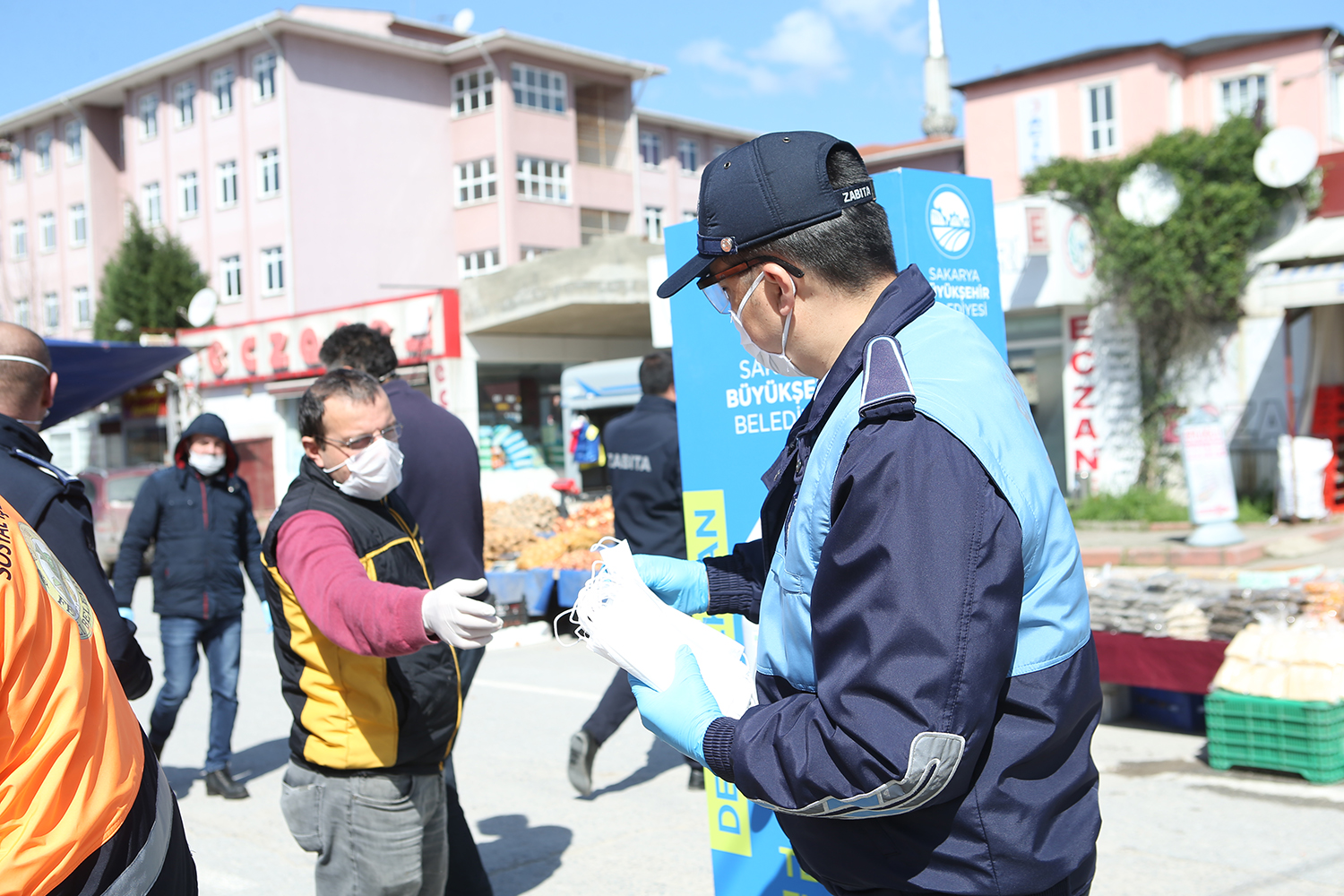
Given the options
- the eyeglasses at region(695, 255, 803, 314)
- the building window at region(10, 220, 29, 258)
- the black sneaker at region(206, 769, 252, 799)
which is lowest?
the black sneaker at region(206, 769, 252, 799)

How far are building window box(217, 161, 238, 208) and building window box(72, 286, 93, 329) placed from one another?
10520mm

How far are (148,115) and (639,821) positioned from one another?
3937 centimetres

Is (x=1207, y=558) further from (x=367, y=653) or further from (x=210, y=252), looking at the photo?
(x=210, y=252)

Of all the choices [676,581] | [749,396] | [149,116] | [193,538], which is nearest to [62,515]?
[676,581]

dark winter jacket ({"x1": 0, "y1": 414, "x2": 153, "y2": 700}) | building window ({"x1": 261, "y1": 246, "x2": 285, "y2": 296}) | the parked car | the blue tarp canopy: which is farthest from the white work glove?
building window ({"x1": 261, "y1": 246, "x2": 285, "y2": 296})

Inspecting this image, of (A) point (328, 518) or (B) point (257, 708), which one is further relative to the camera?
(B) point (257, 708)

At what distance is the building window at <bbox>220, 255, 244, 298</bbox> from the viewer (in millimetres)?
35000

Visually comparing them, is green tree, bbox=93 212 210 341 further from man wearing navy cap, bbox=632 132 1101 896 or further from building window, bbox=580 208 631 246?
man wearing navy cap, bbox=632 132 1101 896

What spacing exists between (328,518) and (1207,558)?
11.8 metres

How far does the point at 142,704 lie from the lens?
806 centimetres

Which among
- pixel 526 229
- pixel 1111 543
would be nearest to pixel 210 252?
pixel 526 229

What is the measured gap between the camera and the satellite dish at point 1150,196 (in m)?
16.6

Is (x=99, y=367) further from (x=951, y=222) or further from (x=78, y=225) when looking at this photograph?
(x=78, y=225)

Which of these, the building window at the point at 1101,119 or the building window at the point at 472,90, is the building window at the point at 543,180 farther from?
the building window at the point at 1101,119
